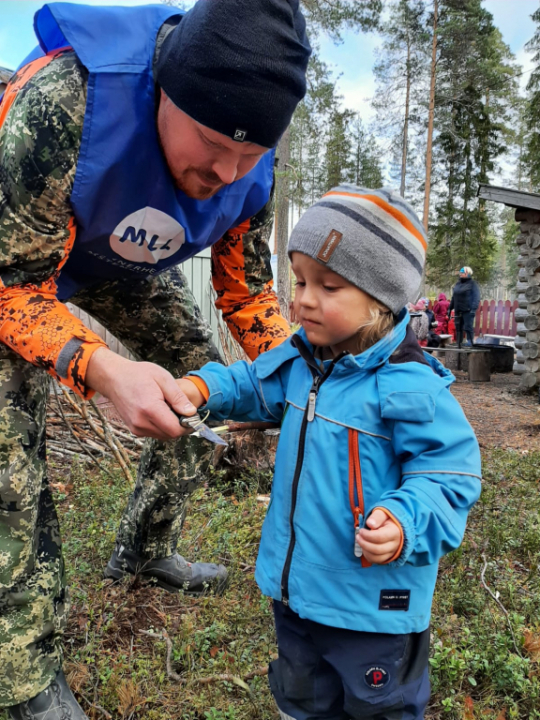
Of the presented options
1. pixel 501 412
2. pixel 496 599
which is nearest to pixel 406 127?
pixel 501 412

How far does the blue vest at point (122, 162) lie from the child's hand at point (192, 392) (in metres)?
0.55

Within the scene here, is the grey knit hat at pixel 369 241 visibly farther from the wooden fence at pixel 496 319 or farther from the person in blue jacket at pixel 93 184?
the wooden fence at pixel 496 319

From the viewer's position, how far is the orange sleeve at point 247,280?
2182mm

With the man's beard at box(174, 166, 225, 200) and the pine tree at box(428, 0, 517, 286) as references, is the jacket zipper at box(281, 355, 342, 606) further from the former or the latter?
the pine tree at box(428, 0, 517, 286)

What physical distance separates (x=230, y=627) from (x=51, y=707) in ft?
2.53

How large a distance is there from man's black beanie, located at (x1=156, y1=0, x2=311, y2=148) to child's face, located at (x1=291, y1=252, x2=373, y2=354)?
1.32ft

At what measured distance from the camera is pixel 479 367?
1096 centimetres

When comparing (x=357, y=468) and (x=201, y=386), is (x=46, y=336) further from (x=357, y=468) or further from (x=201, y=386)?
(x=357, y=468)

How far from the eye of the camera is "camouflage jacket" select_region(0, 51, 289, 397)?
1462 mm

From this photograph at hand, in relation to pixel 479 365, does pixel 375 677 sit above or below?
below

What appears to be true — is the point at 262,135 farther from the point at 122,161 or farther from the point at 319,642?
the point at 319,642

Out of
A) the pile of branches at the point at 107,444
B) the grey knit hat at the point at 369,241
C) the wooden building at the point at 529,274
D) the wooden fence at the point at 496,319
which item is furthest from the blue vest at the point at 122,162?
the wooden fence at the point at 496,319

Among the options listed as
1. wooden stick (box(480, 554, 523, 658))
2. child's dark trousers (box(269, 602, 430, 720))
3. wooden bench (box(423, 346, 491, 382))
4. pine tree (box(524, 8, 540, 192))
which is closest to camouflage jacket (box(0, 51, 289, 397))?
child's dark trousers (box(269, 602, 430, 720))

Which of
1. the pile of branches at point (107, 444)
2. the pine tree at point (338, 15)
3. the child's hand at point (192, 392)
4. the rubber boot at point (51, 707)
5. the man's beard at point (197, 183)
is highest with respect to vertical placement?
the pine tree at point (338, 15)
